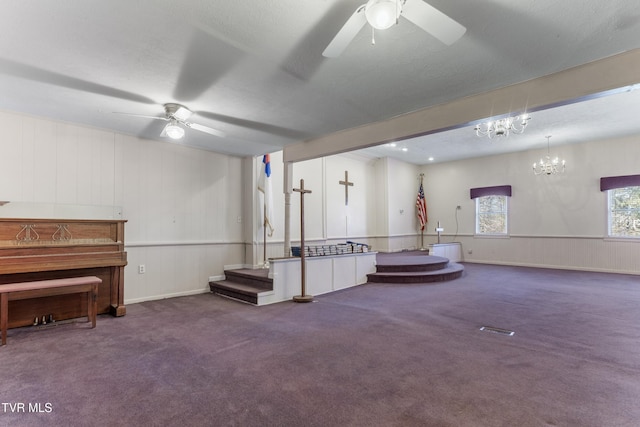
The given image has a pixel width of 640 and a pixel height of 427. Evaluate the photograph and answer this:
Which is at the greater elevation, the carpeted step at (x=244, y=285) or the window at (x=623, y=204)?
the window at (x=623, y=204)

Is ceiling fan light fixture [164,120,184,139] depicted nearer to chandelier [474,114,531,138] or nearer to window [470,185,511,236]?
chandelier [474,114,531,138]

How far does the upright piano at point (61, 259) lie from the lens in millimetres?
3481

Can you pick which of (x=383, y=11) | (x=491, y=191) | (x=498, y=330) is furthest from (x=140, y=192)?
(x=491, y=191)

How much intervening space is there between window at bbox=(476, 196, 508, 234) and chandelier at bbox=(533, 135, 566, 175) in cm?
103

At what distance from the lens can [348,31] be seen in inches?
73.0

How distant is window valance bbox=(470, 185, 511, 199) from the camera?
827 centimetres

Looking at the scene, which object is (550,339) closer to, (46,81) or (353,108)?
(353,108)

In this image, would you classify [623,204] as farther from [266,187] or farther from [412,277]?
[266,187]

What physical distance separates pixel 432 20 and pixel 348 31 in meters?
0.47

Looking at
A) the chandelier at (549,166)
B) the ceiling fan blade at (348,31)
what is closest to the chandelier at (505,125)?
the chandelier at (549,166)

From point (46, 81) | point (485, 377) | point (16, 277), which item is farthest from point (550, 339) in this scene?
point (16, 277)

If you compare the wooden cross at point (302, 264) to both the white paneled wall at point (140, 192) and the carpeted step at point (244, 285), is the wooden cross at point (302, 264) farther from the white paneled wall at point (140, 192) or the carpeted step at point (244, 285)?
the white paneled wall at point (140, 192)

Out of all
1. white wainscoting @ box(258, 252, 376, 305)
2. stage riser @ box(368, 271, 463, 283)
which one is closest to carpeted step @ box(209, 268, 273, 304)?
white wainscoting @ box(258, 252, 376, 305)

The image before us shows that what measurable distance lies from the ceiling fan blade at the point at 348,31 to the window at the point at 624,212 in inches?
313
